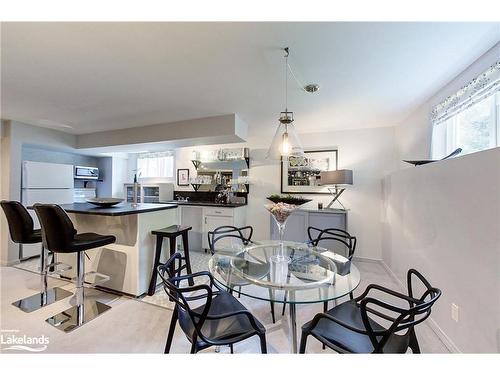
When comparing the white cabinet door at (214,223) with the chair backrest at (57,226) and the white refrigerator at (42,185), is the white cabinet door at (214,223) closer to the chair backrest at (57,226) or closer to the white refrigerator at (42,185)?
the chair backrest at (57,226)

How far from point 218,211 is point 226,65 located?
2673mm

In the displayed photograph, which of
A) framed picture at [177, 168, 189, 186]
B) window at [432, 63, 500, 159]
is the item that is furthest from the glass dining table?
framed picture at [177, 168, 189, 186]

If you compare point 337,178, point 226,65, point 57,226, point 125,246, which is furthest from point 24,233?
point 337,178

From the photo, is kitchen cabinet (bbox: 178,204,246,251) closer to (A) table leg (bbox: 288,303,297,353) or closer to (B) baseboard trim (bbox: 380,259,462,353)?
(A) table leg (bbox: 288,303,297,353)

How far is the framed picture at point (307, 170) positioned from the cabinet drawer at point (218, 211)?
111 centimetres

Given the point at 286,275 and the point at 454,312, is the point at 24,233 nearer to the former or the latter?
the point at 286,275

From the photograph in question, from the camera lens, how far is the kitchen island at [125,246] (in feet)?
7.78

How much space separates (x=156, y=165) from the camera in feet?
17.0

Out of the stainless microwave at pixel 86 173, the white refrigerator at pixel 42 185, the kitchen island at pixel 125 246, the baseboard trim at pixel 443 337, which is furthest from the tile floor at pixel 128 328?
the stainless microwave at pixel 86 173

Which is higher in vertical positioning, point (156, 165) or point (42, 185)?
point (156, 165)

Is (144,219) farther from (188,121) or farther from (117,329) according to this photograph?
(188,121)
